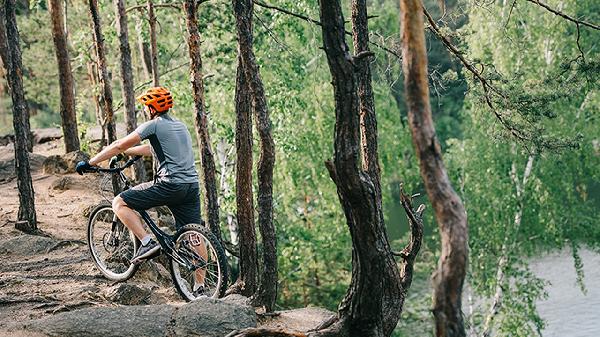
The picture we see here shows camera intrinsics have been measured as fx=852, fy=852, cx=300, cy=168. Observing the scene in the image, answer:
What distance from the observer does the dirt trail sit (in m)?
7.34

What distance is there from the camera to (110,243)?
808 cm

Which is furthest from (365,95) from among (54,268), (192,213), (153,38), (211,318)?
(153,38)

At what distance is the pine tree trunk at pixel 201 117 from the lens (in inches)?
371

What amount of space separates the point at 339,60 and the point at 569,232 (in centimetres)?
1662

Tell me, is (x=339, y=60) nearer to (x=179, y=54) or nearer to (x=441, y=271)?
(x=441, y=271)

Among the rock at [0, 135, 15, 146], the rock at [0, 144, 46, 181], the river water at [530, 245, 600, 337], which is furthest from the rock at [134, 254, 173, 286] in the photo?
the river water at [530, 245, 600, 337]

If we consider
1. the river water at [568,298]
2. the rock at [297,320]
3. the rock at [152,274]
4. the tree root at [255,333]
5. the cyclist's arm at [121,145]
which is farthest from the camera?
the river water at [568,298]

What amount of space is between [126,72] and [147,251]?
5484 millimetres

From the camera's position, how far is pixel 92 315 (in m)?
6.52

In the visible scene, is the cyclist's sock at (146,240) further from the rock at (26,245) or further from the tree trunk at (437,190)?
the tree trunk at (437,190)

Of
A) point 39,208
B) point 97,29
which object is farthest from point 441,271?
point 39,208

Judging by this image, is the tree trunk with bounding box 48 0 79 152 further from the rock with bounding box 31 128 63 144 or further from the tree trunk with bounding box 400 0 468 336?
the tree trunk with bounding box 400 0 468 336

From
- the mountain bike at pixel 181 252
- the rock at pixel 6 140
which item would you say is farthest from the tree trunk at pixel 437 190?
the rock at pixel 6 140

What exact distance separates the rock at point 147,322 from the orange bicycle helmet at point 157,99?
1658 mm
